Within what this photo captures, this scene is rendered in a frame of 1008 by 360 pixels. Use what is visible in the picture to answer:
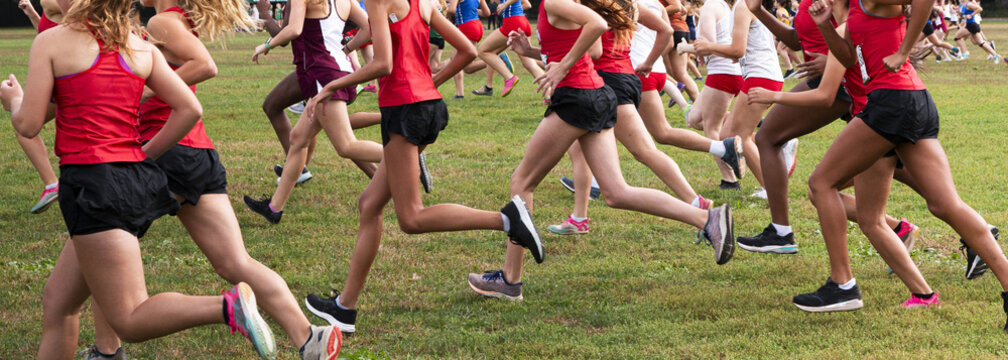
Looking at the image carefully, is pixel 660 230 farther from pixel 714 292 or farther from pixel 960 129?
pixel 960 129

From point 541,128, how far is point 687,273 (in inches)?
56.8

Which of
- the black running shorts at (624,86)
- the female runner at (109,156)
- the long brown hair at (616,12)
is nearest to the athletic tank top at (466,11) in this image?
the black running shorts at (624,86)

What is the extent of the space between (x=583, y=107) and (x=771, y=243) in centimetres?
166

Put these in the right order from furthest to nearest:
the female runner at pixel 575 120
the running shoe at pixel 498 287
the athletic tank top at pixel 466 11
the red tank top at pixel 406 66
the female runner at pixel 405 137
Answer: the athletic tank top at pixel 466 11 → the running shoe at pixel 498 287 → the female runner at pixel 575 120 → the red tank top at pixel 406 66 → the female runner at pixel 405 137

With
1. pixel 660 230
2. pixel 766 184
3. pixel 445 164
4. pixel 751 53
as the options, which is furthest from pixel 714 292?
pixel 445 164

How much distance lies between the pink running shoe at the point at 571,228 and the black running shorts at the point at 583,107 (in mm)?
1784

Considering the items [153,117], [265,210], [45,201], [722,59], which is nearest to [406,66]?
[153,117]

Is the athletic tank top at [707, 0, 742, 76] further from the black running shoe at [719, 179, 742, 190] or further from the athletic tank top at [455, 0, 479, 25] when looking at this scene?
the athletic tank top at [455, 0, 479, 25]

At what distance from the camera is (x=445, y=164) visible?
10.3 metres

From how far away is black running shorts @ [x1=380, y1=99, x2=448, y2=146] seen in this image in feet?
16.1

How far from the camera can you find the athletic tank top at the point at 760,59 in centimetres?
806

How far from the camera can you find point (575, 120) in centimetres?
542

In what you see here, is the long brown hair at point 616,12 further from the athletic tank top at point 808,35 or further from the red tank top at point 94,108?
the red tank top at point 94,108

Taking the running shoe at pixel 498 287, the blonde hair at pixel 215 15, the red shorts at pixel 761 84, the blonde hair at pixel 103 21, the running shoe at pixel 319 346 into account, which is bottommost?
the red shorts at pixel 761 84
